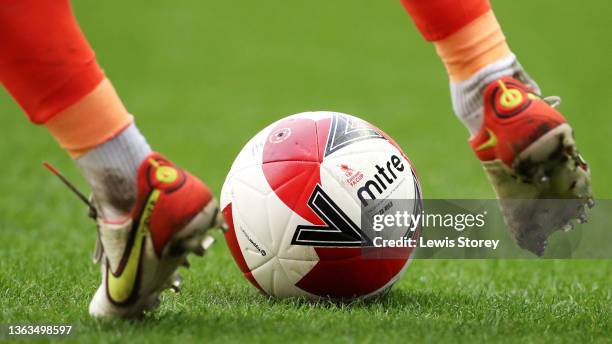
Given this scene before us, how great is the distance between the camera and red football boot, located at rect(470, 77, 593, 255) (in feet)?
9.17

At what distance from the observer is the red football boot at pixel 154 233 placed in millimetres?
2666

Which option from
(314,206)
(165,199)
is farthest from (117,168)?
(314,206)

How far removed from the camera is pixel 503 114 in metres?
2.84

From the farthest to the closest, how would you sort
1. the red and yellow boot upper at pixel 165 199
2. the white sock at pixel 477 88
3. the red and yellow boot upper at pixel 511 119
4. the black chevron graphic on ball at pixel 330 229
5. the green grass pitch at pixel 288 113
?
the black chevron graphic on ball at pixel 330 229, the green grass pitch at pixel 288 113, the white sock at pixel 477 88, the red and yellow boot upper at pixel 511 119, the red and yellow boot upper at pixel 165 199

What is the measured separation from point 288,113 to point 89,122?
338 inches

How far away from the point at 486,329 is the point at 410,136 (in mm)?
7117

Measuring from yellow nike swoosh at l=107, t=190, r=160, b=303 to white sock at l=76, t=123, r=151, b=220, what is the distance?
6 centimetres

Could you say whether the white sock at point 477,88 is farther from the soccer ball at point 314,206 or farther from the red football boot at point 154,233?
the red football boot at point 154,233

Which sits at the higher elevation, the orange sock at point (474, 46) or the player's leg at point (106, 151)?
the player's leg at point (106, 151)

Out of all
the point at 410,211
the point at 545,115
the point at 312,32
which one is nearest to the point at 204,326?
the point at 410,211

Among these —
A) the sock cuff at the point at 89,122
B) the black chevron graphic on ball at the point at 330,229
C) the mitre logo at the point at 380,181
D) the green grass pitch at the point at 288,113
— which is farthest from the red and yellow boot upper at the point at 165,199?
the mitre logo at the point at 380,181

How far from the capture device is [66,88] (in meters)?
2.60

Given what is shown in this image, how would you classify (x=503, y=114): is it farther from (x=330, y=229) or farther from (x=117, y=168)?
(x=117, y=168)

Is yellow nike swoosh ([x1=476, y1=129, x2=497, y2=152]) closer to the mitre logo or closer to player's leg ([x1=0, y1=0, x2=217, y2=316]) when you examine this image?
the mitre logo
